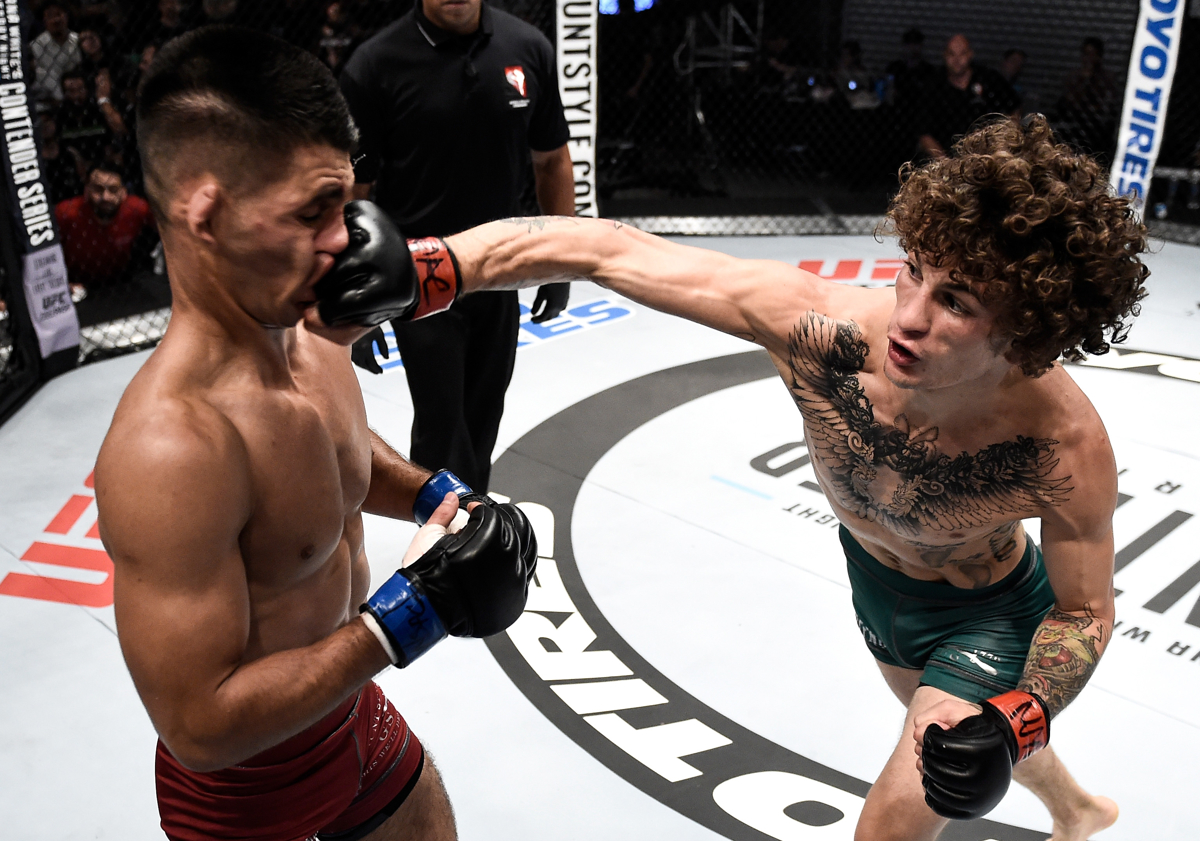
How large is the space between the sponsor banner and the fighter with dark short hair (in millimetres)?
3787

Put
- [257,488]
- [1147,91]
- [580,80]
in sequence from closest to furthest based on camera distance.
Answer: [257,488] < [580,80] < [1147,91]

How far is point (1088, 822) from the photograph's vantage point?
2.32 meters

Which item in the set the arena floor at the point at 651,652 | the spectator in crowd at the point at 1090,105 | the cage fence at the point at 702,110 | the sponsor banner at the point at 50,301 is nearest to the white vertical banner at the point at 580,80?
the cage fence at the point at 702,110

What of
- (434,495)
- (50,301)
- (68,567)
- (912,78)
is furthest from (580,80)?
(434,495)

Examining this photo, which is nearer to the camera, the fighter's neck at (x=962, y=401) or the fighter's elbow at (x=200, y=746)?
the fighter's elbow at (x=200, y=746)

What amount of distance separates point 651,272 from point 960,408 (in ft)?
2.01

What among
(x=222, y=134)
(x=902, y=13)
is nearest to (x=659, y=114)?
(x=902, y=13)

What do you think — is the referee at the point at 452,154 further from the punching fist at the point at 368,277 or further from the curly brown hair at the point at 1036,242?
the curly brown hair at the point at 1036,242

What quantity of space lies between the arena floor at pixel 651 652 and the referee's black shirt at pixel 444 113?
3.78 ft

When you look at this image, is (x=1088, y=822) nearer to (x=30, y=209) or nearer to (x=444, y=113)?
(x=444, y=113)

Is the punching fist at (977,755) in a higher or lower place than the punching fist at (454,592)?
lower

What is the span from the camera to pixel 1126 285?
70.6 inches

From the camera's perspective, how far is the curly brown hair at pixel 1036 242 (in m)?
1.71

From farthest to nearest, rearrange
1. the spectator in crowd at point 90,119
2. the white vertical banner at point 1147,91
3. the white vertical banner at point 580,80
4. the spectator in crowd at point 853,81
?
the spectator in crowd at point 853,81 → the white vertical banner at point 1147,91 → the white vertical banner at point 580,80 → the spectator in crowd at point 90,119
